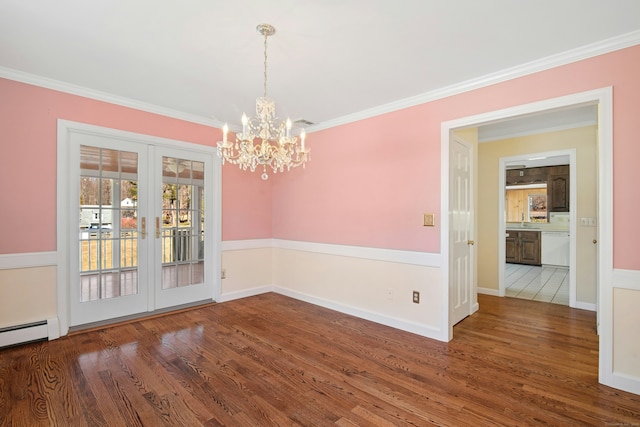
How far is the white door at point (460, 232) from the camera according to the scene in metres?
3.29

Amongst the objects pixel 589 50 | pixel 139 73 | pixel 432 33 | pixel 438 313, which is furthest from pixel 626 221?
pixel 139 73

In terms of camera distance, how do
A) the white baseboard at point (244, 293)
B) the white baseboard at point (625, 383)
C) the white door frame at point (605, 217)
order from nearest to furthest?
the white baseboard at point (625, 383)
the white door frame at point (605, 217)
the white baseboard at point (244, 293)

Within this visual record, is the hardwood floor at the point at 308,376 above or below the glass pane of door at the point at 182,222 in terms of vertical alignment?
below

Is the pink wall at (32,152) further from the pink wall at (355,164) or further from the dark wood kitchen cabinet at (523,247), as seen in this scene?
the dark wood kitchen cabinet at (523,247)

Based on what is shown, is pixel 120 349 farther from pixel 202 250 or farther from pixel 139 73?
pixel 139 73

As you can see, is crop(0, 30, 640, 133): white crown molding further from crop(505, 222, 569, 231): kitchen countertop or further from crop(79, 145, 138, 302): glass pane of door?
crop(505, 222, 569, 231): kitchen countertop

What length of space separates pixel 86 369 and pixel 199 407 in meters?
1.23

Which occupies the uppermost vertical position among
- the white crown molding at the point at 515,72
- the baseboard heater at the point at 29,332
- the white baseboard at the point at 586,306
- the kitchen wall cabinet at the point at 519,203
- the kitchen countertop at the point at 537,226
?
the white crown molding at the point at 515,72

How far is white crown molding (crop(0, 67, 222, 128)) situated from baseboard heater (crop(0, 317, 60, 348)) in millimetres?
2406

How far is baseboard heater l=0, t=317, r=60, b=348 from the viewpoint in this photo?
2.87m

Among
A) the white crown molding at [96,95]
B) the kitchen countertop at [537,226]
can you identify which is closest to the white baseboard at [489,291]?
the kitchen countertop at [537,226]

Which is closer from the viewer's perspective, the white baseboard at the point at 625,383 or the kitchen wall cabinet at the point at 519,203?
the white baseboard at the point at 625,383

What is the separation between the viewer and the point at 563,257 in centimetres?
727

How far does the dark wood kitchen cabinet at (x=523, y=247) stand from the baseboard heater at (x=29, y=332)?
9.24 metres
